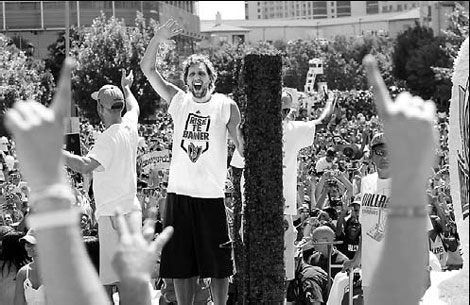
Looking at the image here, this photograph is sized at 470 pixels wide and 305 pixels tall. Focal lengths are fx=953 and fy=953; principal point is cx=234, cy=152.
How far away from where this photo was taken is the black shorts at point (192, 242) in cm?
561

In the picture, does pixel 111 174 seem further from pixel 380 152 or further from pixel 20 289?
pixel 380 152

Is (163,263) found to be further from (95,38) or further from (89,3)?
(89,3)

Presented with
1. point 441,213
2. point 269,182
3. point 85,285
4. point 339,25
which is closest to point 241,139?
point 269,182

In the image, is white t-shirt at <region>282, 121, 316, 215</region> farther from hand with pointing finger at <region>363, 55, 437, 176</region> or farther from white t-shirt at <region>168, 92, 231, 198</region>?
hand with pointing finger at <region>363, 55, 437, 176</region>

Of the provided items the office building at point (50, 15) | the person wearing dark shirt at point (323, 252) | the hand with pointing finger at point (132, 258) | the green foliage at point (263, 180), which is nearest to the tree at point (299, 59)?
the office building at point (50, 15)

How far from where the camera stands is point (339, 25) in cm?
14925

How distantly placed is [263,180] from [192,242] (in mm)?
562

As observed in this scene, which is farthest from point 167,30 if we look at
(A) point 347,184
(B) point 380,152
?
(A) point 347,184

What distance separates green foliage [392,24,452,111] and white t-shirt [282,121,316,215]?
48.8 meters

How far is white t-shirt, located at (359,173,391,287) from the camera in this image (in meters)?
5.59

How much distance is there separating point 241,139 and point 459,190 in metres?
2.51

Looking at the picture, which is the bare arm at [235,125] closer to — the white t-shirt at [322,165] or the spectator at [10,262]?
the spectator at [10,262]

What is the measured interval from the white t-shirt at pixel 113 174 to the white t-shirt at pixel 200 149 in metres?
0.27

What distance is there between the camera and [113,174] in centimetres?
557
